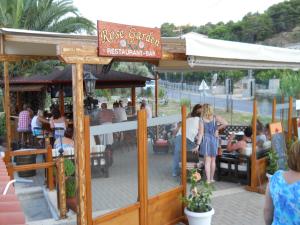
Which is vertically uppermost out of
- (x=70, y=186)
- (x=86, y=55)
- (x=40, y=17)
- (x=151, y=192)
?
(x=40, y=17)

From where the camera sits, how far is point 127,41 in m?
4.25

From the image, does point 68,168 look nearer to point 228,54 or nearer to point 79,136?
point 79,136

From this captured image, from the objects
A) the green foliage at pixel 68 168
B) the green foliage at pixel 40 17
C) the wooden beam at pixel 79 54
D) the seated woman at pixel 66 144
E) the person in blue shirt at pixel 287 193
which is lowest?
the green foliage at pixel 68 168

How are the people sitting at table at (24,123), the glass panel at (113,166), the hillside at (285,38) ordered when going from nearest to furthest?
1. the glass panel at (113,166)
2. the people sitting at table at (24,123)
3. the hillside at (285,38)

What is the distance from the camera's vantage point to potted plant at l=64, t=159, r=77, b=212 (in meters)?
5.67

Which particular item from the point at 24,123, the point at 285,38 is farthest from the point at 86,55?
the point at 285,38

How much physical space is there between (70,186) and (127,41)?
2.59m

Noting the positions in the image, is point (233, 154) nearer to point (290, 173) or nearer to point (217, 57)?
point (217, 57)

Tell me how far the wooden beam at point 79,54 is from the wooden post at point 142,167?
87 centimetres

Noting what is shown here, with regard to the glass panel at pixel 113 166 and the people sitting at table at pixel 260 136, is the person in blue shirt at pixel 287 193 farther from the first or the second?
the people sitting at table at pixel 260 136

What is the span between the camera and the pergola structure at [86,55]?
3.96 meters

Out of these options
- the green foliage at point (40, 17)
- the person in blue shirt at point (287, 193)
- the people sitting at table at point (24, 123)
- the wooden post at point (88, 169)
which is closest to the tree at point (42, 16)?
the green foliage at point (40, 17)

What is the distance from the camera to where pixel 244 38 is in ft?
265

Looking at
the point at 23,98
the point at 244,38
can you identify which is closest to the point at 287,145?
the point at 23,98
